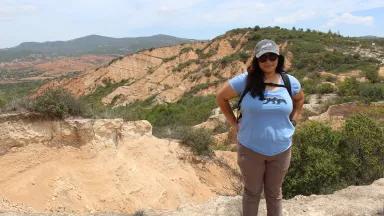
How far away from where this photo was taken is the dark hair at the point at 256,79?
11.9 ft

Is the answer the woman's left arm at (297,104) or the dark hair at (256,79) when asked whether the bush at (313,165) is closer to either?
the woman's left arm at (297,104)

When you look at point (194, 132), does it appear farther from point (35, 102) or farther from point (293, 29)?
point (293, 29)

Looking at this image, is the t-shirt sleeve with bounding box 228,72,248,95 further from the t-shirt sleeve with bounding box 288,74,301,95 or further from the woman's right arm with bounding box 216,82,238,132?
the t-shirt sleeve with bounding box 288,74,301,95

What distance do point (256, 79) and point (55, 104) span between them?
4.71 meters

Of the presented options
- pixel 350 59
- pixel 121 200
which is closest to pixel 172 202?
pixel 121 200

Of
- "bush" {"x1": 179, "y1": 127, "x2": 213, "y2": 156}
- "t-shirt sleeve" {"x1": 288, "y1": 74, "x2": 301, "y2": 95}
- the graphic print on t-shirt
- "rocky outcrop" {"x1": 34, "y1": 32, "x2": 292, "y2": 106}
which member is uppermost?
"t-shirt sleeve" {"x1": 288, "y1": 74, "x2": 301, "y2": 95}

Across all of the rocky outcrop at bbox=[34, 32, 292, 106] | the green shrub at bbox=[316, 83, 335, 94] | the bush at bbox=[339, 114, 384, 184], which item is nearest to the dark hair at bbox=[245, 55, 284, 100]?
the bush at bbox=[339, 114, 384, 184]

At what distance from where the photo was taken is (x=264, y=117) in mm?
3609

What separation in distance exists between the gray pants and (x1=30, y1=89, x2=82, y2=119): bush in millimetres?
4452

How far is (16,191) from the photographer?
23.0ft

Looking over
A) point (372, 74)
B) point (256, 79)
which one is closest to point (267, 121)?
point (256, 79)

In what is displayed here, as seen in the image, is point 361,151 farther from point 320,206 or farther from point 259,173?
point 259,173

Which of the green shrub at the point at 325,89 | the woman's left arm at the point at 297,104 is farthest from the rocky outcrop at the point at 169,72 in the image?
the woman's left arm at the point at 297,104

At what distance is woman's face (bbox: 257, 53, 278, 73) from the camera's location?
3674 millimetres
